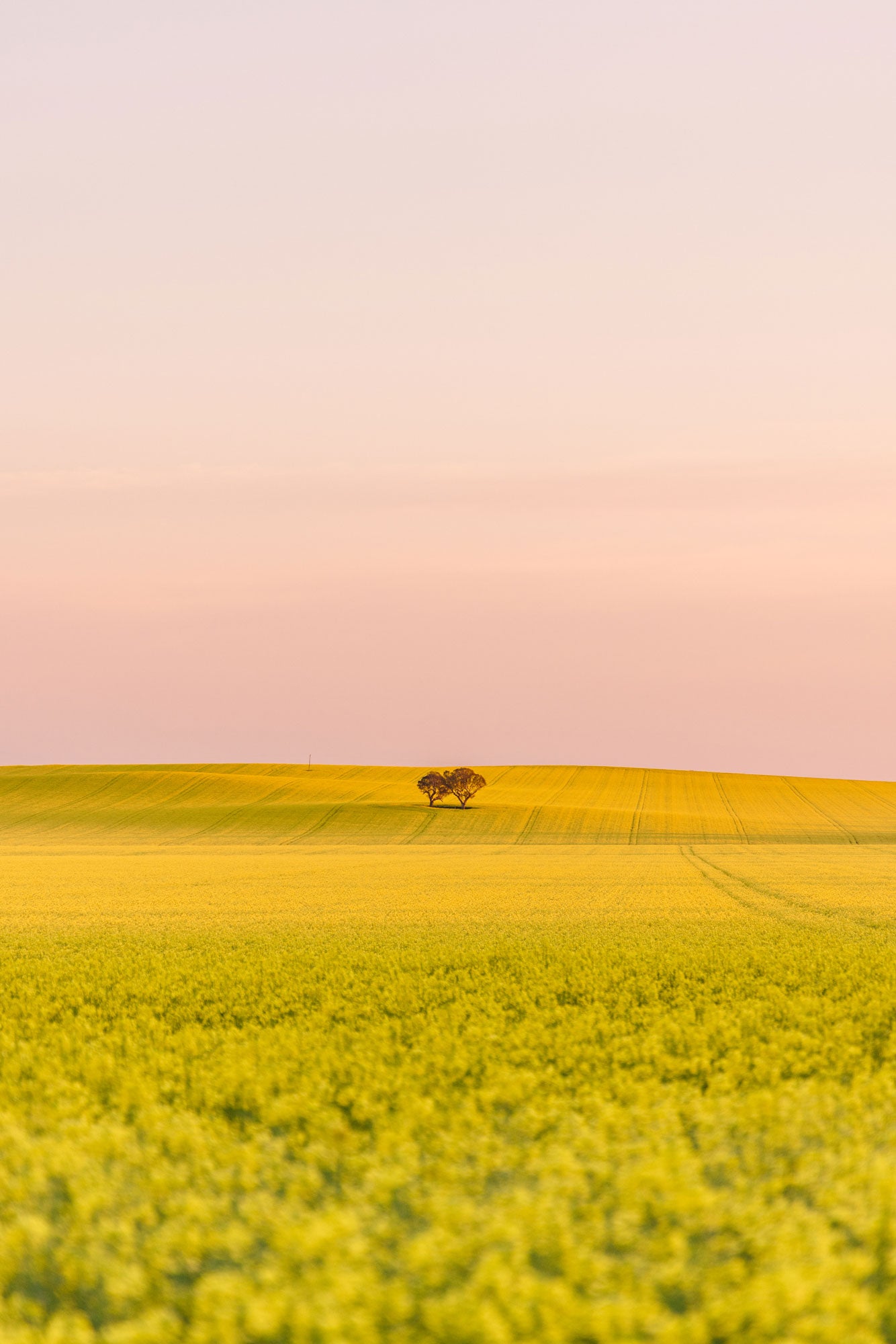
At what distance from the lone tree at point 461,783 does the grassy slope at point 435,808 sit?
1.83 m

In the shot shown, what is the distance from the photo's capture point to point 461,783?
8138cm

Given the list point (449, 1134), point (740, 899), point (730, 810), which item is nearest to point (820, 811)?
point (730, 810)

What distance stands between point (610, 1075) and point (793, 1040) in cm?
174

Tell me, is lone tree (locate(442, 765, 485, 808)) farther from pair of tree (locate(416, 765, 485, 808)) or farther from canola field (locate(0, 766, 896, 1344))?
canola field (locate(0, 766, 896, 1344))

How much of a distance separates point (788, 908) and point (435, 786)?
62875 millimetres

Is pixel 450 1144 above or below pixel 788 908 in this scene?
above

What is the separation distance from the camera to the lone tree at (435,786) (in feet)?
267

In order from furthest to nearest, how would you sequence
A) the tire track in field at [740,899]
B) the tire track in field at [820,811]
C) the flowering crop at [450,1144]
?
1. the tire track in field at [820,811]
2. the tire track in field at [740,899]
3. the flowering crop at [450,1144]

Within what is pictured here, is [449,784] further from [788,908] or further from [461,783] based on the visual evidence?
[788,908]

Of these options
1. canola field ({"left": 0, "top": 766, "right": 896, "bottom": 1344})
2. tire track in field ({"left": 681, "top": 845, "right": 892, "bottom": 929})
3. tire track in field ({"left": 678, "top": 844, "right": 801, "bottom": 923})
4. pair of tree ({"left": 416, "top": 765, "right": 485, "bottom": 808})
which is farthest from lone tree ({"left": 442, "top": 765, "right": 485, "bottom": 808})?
canola field ({"left": 0, "top": 766, "right": 896, "bottom": 1344})

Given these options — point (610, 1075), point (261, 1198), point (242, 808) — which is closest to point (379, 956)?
point (610, 1075)

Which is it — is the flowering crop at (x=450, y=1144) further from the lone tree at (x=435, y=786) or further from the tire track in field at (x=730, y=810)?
the lone tree at (x=435, y=786)

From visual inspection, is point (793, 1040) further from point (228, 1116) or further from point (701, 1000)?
point (228, 1116)

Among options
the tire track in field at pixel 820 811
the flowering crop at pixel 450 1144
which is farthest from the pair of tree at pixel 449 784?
the flowering crop at pixel 450 1144
